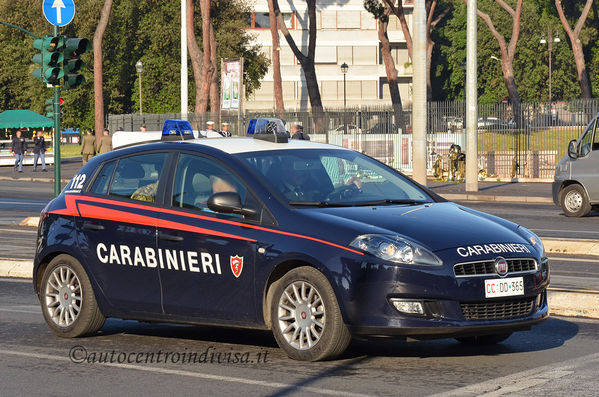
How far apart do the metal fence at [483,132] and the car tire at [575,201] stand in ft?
43.4

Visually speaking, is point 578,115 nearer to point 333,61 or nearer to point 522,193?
A: point 522,193

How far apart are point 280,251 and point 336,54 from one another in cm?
10175

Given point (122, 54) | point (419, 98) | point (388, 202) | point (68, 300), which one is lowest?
point (68, 300)

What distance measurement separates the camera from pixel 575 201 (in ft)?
79.4

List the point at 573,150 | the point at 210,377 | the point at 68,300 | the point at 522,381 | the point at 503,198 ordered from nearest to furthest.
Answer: the point at 522,381, the point at 210,377, the point at 68,300, the point at 573,150, the point at 503,198

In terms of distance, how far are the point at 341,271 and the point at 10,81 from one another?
85.6m

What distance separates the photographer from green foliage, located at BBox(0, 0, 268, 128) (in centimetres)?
8425

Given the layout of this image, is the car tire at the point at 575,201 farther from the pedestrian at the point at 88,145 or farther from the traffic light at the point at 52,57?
the pedestrian at the point at 88,145

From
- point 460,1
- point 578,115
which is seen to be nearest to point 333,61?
point 460,1

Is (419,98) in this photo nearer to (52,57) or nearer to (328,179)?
(52,57)

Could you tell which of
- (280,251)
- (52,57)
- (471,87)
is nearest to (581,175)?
(471,87)

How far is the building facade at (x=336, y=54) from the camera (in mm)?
108062

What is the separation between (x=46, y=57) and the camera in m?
21.6

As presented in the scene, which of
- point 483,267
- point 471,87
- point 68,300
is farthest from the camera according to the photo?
point 471,87
